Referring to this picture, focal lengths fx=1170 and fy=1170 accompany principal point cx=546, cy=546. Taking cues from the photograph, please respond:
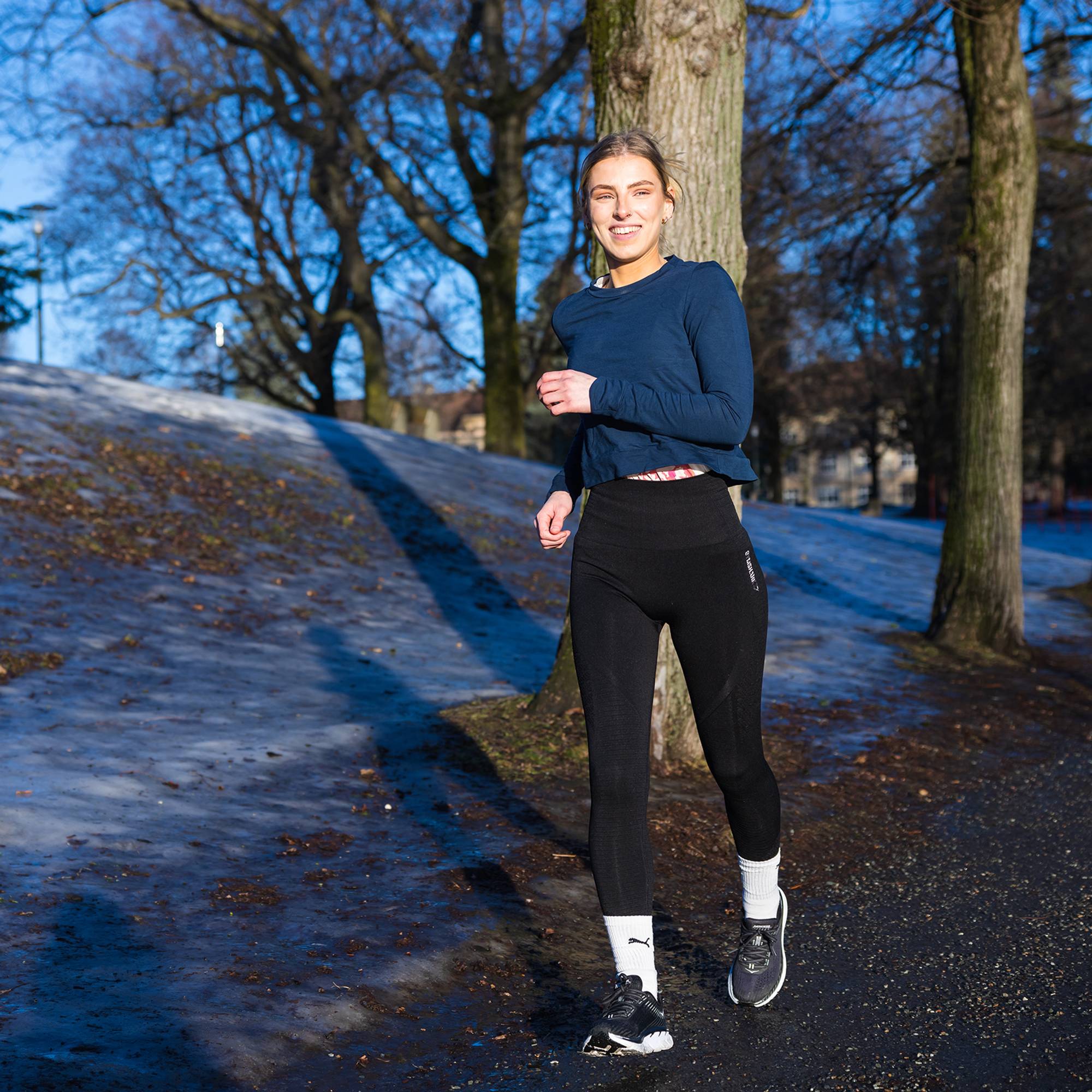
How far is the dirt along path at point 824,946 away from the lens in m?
2.80

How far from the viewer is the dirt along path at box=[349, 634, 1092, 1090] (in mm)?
2799

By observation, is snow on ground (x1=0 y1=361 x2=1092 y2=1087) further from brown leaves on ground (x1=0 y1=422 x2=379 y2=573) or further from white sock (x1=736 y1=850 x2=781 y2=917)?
Answer: white sock (x1=736 y1=850 x2=781 y2=917)

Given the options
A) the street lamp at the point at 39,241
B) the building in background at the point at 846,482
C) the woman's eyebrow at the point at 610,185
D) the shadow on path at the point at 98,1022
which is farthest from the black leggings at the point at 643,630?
the building in background at the point at 846,482

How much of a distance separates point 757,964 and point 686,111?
3948mm

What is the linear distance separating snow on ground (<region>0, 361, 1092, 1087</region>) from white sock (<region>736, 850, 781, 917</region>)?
0.97 meters

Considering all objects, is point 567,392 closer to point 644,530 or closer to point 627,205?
point 644,530

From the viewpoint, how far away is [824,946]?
145 inches

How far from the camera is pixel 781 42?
10.3m

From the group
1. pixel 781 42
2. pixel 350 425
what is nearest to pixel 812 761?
pixel 781 42

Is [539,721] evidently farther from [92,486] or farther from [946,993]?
[92,486]

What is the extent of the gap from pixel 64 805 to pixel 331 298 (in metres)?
23.6

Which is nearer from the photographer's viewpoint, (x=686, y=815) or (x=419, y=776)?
(x=686, y=815)

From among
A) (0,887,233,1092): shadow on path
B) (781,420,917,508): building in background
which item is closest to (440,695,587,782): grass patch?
(0,887,233,1092): shadow on path

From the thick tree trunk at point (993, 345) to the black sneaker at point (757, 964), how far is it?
674 centimetres
